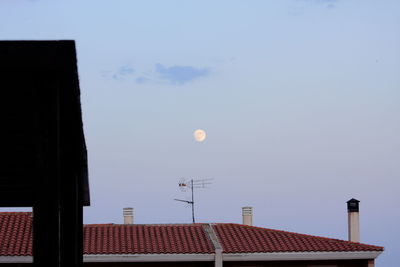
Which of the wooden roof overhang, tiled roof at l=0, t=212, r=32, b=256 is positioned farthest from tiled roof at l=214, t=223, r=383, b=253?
the wooden roof overhang

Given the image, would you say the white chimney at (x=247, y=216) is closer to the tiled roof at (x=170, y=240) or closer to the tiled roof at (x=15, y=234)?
the tiled roof at (x=170, y=240)

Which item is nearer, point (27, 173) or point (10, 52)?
point (10, 52)

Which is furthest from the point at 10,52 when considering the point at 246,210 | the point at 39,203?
the point at 246,210

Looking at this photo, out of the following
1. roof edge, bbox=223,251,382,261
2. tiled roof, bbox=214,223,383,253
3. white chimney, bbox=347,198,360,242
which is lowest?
roof edge, bbox=223,251,382,261

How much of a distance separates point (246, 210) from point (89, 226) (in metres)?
6.28

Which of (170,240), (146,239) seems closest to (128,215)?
(146,239)

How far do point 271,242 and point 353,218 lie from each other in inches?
181

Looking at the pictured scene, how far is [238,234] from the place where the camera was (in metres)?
24.2

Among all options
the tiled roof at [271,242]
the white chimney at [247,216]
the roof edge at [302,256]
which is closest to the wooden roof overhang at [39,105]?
the roof edge at [302,256]

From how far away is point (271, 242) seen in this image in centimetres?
2336

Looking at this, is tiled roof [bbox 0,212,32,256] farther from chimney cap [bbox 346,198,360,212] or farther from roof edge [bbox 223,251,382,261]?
chimney cap [bbox 346,198,360,212]

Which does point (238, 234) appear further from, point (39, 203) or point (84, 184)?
point (39, 203)

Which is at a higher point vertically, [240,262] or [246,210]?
[246,210]

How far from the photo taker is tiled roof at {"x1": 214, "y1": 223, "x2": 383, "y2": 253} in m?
22.7
